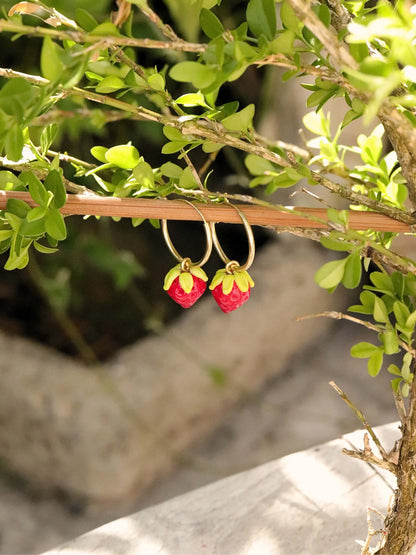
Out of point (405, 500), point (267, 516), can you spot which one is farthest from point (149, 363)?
point (405, 500)

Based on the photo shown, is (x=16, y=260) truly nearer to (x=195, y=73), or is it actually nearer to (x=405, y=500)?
(x=195, y=73)

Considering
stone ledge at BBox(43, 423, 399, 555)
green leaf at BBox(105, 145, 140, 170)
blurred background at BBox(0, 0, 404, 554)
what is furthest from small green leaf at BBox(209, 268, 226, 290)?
blurred background at BBox(0, 0, 404, 554)

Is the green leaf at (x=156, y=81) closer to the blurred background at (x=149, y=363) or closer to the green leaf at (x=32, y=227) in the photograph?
the green leaf at (x=32, y=227)

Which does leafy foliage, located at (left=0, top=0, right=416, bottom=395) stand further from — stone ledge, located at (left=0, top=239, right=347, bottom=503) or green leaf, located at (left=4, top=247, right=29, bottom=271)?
stone ledge, located at (left=0, top=239, right=347, bottom=503)

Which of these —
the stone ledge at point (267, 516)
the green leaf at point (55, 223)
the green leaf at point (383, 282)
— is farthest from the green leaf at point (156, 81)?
the stone ledge at point (267, 516)

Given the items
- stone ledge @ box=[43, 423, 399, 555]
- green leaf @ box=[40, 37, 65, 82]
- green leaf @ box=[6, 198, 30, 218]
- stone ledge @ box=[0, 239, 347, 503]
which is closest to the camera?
green leaf @ box=[40, 37, 65, 82]
